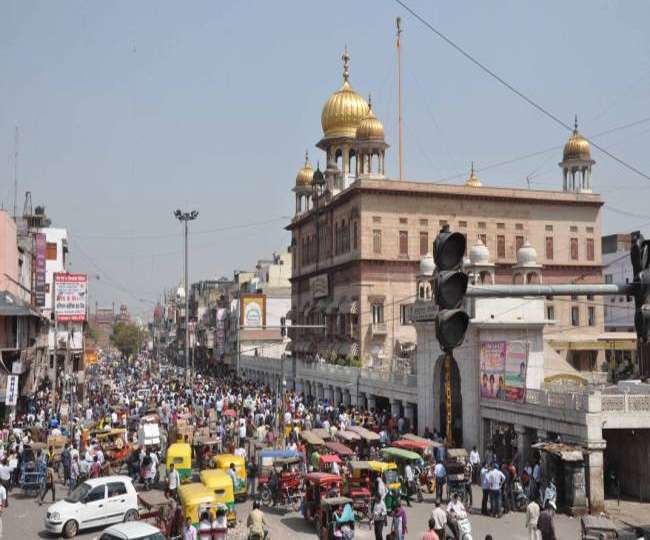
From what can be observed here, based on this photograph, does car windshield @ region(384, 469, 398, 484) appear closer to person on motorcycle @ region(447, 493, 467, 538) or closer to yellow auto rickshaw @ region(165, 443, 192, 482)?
person on motorcycle @ region(447, 493, 467, 538)

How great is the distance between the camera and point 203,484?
1833 centimetres

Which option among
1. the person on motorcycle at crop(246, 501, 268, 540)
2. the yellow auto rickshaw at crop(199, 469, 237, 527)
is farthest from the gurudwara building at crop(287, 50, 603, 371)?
the person on motorcycle at crop(246, 501, 268, 540)

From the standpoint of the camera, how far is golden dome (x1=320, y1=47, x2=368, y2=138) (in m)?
67.1

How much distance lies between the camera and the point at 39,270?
2012 inches

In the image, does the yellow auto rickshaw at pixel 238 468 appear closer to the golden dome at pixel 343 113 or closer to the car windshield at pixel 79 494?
the car windshield at pixel 79 494

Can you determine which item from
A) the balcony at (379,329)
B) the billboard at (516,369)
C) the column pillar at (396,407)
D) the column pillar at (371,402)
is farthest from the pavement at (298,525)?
the balcony at (379,329)

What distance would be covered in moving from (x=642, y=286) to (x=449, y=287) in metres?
1.59

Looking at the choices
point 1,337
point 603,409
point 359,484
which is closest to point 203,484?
point 359,484

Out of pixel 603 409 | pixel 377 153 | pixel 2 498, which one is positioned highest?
pixel 377 153

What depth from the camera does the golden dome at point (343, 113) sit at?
67.1m

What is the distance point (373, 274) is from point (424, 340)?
20756mm

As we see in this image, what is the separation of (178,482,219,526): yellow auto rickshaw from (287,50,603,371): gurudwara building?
3009cm

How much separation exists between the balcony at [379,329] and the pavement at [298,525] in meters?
31.2

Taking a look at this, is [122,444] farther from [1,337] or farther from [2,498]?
[1,337]
